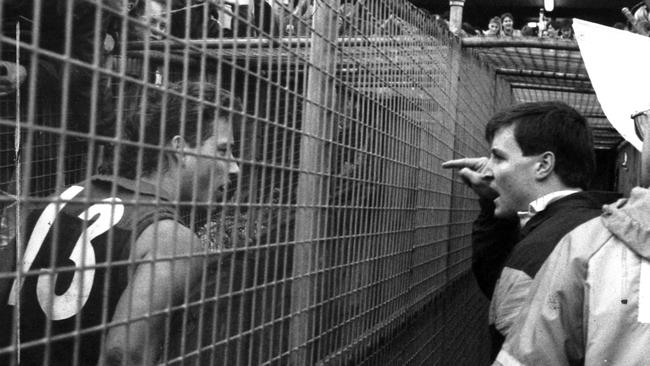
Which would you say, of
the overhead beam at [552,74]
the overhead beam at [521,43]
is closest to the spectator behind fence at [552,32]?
the overhead beam at [552,74]

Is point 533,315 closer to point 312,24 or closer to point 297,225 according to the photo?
point 297,225

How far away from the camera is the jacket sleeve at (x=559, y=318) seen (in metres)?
2.03

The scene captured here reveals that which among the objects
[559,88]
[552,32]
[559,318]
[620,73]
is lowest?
[559,318]

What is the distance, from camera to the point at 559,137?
356cm

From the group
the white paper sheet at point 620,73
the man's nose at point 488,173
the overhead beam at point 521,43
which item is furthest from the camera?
the overhead beam at point 521,43

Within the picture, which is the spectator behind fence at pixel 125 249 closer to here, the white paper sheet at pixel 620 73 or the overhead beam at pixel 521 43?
the white paper sheet at pixel 620 73

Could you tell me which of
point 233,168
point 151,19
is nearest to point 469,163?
point 233,168

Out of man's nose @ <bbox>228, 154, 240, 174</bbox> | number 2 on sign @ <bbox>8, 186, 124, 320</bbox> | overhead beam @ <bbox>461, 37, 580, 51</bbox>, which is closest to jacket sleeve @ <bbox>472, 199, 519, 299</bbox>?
overhead beam @ <bbox>461, 37, 580, 51</bbox>

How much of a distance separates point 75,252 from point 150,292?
0.17m

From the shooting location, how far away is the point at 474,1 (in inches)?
630

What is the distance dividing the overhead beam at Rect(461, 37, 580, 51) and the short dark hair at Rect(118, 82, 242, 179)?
149 inches

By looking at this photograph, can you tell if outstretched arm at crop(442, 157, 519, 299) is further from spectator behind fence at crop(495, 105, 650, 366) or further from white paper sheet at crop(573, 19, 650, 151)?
spectator behind fence at crop(495, 105, 650, 366)

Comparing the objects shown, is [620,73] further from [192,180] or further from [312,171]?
[192,180]

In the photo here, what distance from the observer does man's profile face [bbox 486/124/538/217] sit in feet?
11.6
